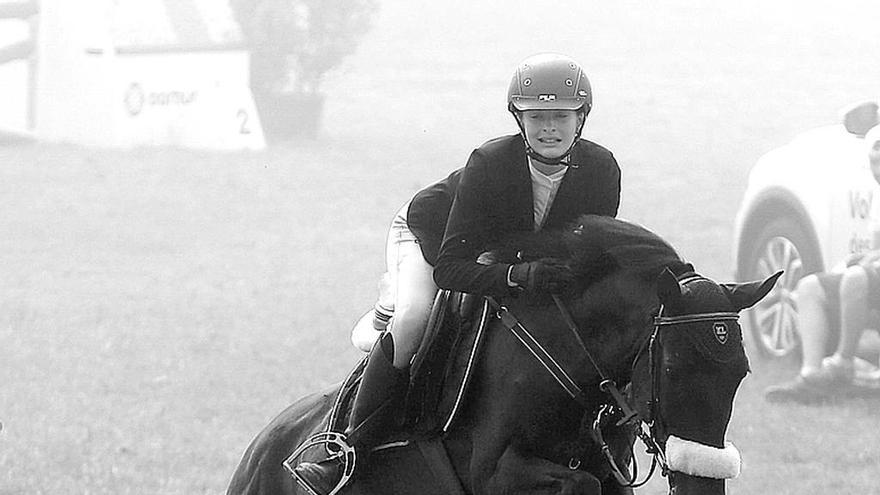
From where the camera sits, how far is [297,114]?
22.4 m

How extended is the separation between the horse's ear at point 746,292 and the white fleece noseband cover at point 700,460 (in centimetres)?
35

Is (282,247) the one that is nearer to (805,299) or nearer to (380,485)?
(805,299)

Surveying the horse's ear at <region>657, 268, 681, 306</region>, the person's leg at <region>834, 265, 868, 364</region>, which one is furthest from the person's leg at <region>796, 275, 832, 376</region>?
the horse's ear at <region>657, 268, 681, 306</region>

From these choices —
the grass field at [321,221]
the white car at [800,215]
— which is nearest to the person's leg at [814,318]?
the grass field at [321,221]

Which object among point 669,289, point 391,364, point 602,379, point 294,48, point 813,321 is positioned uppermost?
point 669,289

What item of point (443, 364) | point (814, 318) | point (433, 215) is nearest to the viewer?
Answer: point (443, 364)

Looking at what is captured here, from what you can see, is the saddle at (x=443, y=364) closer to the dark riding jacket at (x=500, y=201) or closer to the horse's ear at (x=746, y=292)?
the dark riding jacket at (x=500, y=201)

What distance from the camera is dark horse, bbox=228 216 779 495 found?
137 inches

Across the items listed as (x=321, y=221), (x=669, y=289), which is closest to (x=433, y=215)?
(x=669, y=289)

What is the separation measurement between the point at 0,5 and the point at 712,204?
9.32 meters

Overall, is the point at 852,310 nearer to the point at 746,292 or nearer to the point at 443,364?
the point at 443,364

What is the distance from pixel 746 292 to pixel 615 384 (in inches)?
17.8

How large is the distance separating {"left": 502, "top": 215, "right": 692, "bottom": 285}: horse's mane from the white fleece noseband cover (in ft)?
1.59

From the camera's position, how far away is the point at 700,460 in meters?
3.39
